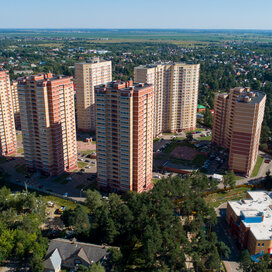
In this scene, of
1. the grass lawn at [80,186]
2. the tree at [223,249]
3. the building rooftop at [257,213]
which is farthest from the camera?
the grass lawn at [80,186]

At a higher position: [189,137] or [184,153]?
[189,137]

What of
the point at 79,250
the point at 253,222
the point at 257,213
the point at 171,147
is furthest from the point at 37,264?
the point at 171,147

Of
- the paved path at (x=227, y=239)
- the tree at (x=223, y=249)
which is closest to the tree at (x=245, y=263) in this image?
the paved path at (x=227, y=239)

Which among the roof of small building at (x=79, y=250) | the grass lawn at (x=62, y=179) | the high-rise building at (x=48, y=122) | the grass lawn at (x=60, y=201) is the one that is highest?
the high-rise building at (x=48, y=122)

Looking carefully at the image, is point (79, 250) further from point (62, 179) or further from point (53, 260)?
point (62, 179)

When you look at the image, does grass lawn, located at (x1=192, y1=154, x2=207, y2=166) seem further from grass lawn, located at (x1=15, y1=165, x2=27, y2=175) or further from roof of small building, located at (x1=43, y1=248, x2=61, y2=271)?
roof of small building, located at (x1=43, y1=248, x2=61, y2=271)

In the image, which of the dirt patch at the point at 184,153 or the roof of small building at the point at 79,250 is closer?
the roof of small building at the point at 79,250

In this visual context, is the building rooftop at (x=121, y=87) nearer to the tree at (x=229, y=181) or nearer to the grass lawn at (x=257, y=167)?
the tree at (x=229, y=181)
